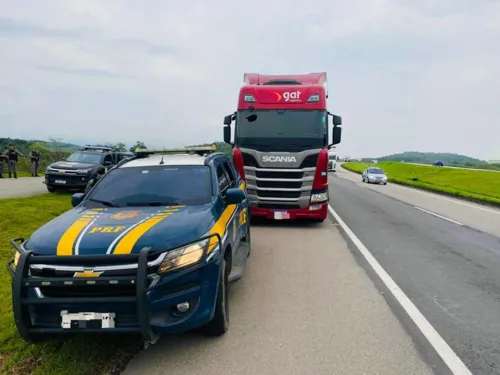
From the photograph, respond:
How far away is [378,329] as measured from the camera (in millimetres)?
4266

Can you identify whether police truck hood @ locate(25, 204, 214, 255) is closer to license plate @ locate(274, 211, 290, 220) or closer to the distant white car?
license plate @ locate(274, 211, 290, 220)

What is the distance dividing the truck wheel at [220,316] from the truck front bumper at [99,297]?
0.47 m

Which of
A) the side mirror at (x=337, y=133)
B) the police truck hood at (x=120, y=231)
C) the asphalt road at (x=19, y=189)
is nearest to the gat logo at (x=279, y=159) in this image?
the side mirror at (x=337, y=133)

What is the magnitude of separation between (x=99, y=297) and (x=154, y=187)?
2.09 meters

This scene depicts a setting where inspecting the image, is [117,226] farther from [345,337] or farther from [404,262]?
[404,262]

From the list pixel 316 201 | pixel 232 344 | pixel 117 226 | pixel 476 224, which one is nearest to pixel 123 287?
pixel 117 226

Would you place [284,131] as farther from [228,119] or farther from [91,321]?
[91,321]

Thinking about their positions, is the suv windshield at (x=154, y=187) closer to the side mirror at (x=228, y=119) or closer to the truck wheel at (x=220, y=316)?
the truck wheel at (x=220, y=316)

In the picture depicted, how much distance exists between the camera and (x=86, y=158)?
52.4 feet

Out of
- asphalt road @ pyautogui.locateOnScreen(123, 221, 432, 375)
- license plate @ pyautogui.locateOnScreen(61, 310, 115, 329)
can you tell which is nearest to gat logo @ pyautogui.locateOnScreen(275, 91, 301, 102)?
asphalt road @ pyautogui.locateOnScreen(123, 221, 432, 375)

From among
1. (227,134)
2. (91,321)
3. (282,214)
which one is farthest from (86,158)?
(91,321)

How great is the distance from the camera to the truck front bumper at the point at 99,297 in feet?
10.8

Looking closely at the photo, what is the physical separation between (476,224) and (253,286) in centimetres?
977

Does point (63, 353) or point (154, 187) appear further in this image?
point (154, 187)
